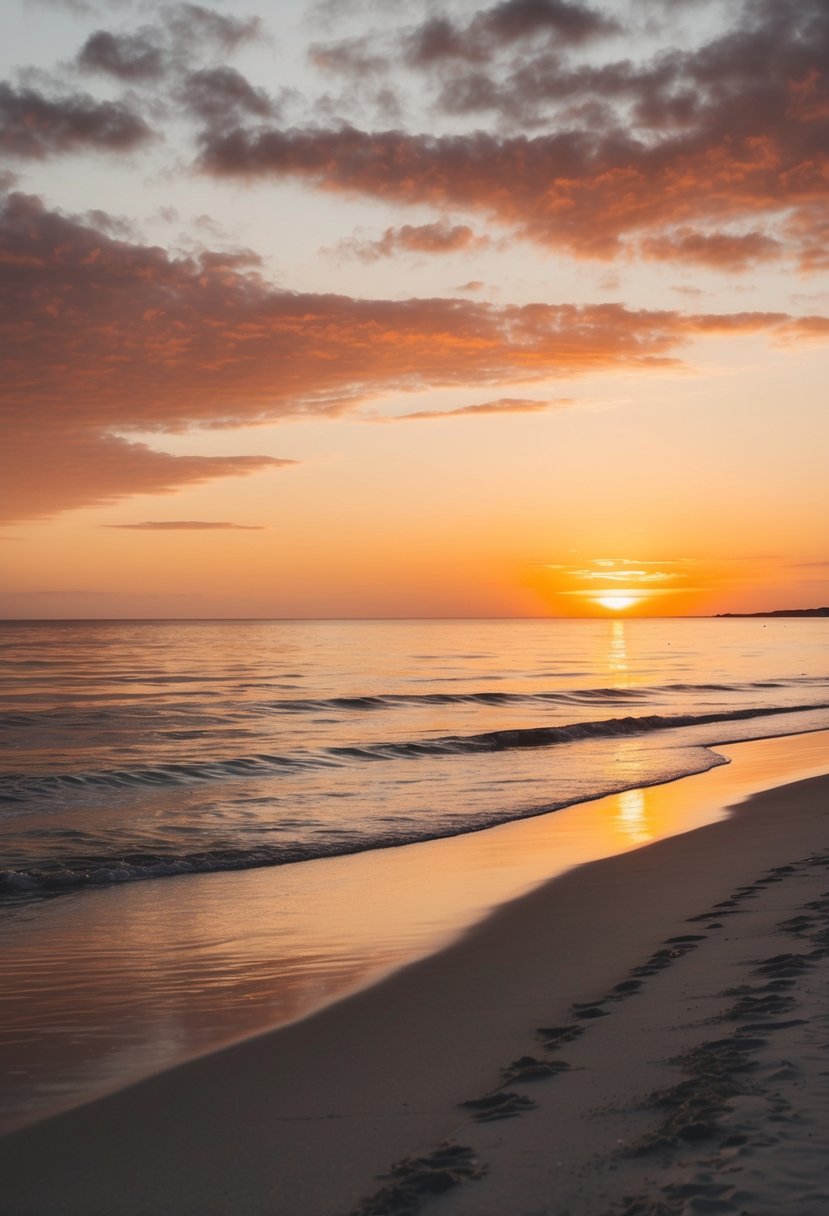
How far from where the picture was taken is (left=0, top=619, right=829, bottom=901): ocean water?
1355 centimetres

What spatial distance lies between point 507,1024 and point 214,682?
1747 inches

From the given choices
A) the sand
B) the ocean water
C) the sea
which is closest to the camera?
the sand

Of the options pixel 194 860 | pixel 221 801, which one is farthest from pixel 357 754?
pixel 194 860

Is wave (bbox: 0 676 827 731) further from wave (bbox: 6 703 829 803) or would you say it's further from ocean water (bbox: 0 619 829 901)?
wave (bbox: 6 703 829 803)

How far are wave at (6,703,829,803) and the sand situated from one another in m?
13.0

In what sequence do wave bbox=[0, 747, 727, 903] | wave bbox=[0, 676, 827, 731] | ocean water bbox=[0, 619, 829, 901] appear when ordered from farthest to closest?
wave bbox=[0, 676, 827, 731] → ocean water bbox=[0, 619, 829, 901] → wave bbox=[0, 747, 727, 903]

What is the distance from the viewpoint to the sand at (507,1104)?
363 centimetres

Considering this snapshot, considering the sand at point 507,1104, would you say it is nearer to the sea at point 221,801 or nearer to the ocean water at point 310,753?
the sea at point 221,801

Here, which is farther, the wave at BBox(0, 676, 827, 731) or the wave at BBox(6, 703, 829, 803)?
the wave at BBox(0, 676, 827, 731)

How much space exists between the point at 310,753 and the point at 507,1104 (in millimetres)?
19897

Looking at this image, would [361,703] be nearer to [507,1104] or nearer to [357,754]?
[357,754]

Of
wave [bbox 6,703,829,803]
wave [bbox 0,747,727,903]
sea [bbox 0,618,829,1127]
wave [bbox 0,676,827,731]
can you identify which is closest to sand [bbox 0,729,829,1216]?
sea [bbox 0,618,829,1127]

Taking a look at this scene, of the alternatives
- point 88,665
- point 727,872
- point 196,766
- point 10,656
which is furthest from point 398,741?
point 10,656

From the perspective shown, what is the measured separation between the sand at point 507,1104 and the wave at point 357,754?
1305 cm
